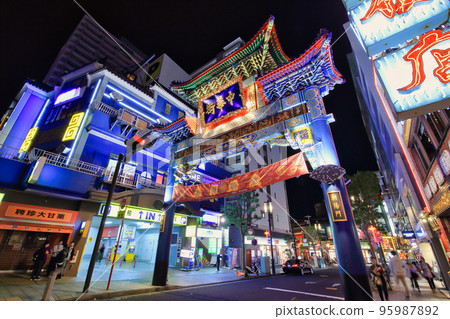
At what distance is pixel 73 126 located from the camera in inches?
631

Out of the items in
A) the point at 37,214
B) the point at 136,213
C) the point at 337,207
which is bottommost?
the point at 337,207

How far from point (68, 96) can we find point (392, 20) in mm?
24618

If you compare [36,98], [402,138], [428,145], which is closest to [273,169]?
[428,145]

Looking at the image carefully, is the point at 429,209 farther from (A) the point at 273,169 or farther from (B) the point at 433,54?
(B) the point at 433,54

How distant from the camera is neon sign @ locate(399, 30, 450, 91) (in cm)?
342

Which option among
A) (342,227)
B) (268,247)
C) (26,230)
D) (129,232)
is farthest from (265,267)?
(26,230)

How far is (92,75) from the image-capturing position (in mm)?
18938

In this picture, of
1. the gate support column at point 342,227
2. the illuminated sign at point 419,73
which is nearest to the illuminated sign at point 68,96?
the gate support column at point 342,227

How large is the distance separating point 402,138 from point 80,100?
25803 millimetres

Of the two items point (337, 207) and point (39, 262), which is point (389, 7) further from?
point (39, 262)

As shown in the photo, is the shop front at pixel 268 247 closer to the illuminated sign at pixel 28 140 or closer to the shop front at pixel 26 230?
the shop front at pixel 26 230

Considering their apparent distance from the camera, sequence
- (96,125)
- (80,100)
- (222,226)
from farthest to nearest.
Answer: (222,226) → (80,100) → (96,125)

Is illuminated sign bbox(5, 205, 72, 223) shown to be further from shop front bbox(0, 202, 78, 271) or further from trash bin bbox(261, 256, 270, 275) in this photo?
Answer: trash bin bbox(261, 256, 270, 275)

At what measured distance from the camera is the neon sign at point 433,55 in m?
3.42
